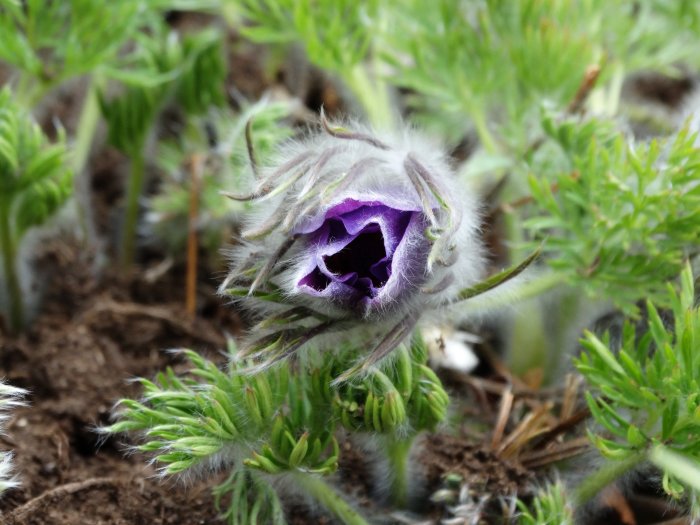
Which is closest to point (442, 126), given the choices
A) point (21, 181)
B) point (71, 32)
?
point (71, 32)

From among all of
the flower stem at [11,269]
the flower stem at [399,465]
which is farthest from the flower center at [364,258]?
the flower stem at [11,269]

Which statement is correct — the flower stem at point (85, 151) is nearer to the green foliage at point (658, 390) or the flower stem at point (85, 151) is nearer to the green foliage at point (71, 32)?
the green foliage at point (71, 32)

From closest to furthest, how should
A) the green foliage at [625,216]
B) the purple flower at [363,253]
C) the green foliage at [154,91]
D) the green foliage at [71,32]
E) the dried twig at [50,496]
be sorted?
the purple flower at [363,253], the dried twig at [50,496], the green foliage at [625,216], the green foliage at [71,32], the green foliage at [154,91]

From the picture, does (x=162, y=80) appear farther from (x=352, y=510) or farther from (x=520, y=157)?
(x=352, y=510)

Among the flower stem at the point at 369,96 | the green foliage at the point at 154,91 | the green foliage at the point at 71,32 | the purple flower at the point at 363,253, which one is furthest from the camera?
the flower stem at the point at 369,96

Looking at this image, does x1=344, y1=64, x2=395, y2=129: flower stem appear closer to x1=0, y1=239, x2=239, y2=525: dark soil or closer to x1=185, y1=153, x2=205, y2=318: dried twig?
x1=185, y1=153, x2=205, y2=318: dried twig

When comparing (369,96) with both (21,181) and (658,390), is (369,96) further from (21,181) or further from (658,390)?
(658,390)

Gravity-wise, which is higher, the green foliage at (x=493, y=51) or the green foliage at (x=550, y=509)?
the green foliage at (x=493, y=51)

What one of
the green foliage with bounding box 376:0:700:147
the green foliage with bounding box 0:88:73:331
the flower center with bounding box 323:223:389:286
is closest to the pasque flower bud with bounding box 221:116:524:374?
the flower center with bounding box 323:223:389:286
